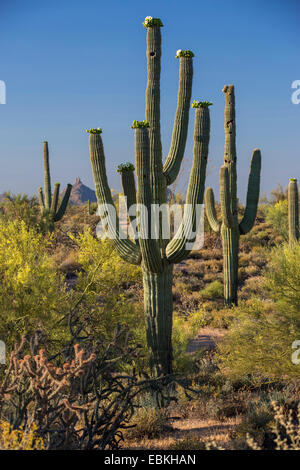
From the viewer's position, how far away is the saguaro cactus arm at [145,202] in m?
7.78

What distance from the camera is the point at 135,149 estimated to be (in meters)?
7.84

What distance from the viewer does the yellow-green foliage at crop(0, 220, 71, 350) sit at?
7781 mm

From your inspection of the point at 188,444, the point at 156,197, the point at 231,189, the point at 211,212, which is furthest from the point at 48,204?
the point at 188,444

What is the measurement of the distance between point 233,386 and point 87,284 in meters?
3.87

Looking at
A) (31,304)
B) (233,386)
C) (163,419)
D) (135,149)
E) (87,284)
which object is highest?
(135,149)

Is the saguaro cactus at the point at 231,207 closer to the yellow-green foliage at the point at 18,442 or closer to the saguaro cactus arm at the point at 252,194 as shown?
the saguaro cactus arm at the point at 252,194

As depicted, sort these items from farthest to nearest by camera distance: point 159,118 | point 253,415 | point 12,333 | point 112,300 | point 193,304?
point 193,304
point 112,300
point 159,118
point 12,333
point 253,415

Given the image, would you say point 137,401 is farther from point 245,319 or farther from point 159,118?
point 159,118

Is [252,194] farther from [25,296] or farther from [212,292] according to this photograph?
[25,296]

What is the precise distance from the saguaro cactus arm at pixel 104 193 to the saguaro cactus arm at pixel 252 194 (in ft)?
23.5

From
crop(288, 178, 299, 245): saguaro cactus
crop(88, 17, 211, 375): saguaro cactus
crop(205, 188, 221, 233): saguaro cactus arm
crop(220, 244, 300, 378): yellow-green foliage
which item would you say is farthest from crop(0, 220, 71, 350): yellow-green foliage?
crop(288, 178, 299, 245): saguaro cactus

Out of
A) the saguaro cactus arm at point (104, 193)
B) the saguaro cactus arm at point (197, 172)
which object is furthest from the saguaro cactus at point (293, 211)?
the saguaro cactus arm at point (104, 193)

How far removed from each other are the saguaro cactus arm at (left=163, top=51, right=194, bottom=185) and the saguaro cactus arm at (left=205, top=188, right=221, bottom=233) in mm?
6701

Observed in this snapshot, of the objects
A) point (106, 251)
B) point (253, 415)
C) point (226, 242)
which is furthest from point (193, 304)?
point (253, 415)
